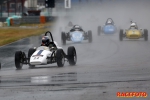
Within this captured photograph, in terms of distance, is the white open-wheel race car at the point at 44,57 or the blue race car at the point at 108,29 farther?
the blue race car at the point at 108,29

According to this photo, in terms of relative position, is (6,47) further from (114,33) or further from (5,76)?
(5,76)

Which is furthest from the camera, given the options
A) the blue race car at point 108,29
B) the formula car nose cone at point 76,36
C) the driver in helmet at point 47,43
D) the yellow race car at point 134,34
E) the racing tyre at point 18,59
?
the blue race car at point 108,29

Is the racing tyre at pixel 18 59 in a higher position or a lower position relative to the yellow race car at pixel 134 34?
higher

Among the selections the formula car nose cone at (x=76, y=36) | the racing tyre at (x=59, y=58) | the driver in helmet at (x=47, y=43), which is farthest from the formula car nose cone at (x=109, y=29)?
the racing tyre at (x=59, y=58)

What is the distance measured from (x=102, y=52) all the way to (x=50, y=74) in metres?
11.1

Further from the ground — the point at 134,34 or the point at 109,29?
the point at 134,34

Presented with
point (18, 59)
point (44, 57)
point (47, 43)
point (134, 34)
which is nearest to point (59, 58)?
point (44, 57)

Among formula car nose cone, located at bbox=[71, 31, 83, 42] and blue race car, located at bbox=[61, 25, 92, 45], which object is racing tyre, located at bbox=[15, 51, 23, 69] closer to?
blue race car, located at bbox=[61, 25, 92, 45]

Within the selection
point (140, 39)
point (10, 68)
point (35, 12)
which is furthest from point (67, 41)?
point (35, 12)

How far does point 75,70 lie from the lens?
20547 millimetres

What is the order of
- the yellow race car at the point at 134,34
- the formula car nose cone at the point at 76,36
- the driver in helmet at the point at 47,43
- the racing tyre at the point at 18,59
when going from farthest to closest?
the yellow race car at the point at 134,34, the formula car nose cone at the point at 76,36, the driver in helmet at the point at 47,43, the racing tyre at the point at 18,59

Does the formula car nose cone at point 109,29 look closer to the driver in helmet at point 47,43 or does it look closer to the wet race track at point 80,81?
the wet race track at point 80,81

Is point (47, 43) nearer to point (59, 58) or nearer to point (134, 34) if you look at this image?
point (59, 58)

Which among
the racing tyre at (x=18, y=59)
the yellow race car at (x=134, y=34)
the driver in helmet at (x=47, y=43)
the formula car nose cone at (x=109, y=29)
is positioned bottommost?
the formula car nose cone at (x=109, y=29)
